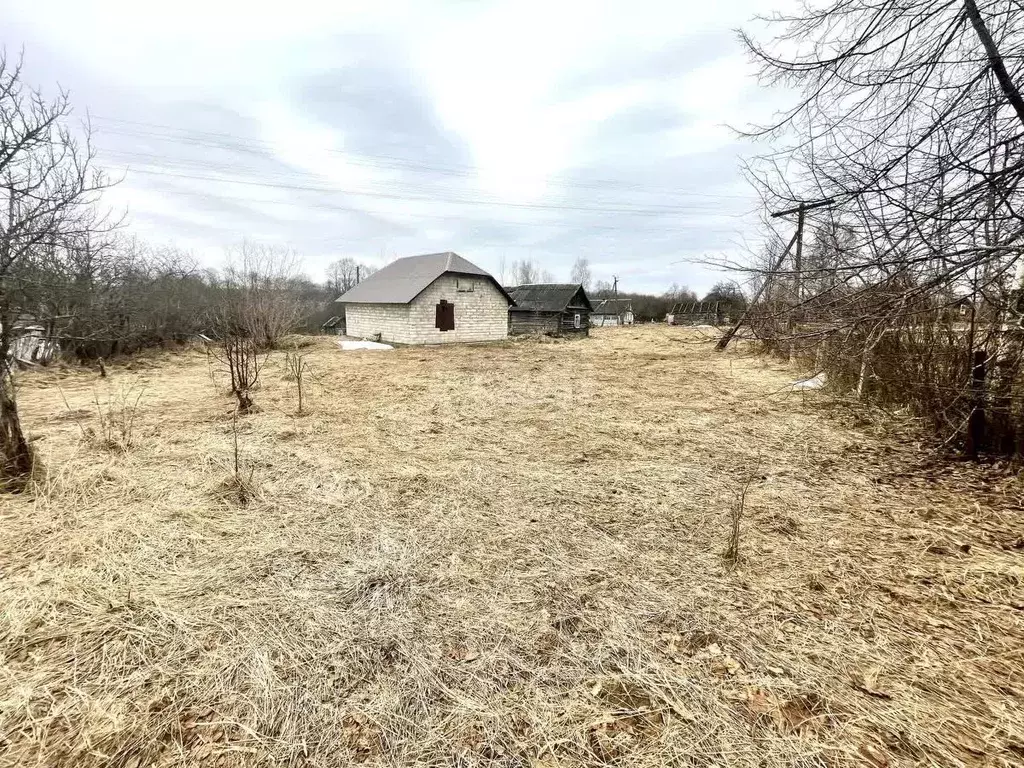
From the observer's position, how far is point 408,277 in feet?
68.4

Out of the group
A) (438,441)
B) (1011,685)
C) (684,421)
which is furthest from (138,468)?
(684,421)

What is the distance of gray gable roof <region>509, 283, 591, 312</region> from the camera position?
1038 inches

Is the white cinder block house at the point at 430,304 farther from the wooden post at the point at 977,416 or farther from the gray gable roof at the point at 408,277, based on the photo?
the wooden post at the point at 977,416

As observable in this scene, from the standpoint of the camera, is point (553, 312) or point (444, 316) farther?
point (553, 312)

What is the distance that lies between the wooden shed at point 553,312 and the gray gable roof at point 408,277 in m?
4.27

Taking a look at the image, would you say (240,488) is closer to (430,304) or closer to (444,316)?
(430,304)

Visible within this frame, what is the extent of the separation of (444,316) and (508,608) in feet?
59.7

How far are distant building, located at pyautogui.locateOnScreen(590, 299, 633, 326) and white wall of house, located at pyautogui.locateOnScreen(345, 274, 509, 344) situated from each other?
27.2 meters

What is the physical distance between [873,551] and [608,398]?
16.9 ft

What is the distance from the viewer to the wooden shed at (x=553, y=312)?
26047mm

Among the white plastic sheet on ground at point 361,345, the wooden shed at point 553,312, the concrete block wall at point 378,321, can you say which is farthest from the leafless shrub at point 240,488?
the wooden shed at point 553,312

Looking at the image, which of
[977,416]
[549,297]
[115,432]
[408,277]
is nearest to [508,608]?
[977,416]

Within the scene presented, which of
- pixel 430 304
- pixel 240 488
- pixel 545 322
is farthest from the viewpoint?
pixel 545 322

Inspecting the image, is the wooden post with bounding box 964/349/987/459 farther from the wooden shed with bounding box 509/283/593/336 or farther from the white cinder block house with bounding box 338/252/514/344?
the wooden shed with bounding box 509/283/593/336
